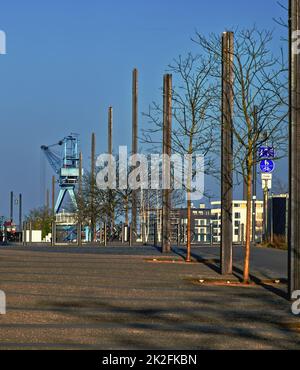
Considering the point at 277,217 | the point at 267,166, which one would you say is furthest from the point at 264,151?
the point at 277,217

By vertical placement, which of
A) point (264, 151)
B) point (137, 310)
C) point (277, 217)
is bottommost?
point (137, 310)

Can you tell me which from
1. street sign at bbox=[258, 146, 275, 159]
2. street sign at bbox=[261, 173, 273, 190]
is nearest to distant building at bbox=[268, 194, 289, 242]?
street sign at bbox=[261, 173, 273, 190]

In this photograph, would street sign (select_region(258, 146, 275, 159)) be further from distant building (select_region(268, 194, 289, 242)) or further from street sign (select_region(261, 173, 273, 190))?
distant building (select_region(268, 194, 289, 242))

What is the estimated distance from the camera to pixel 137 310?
15.9 metres

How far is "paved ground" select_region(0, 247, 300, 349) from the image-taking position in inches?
491

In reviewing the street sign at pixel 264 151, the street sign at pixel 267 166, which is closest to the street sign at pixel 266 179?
the street sign at pixel 267 166

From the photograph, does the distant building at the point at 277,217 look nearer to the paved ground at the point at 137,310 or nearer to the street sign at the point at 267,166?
the street sign at the point at 267,166

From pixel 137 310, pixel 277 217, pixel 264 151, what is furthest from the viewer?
pixel 277 217

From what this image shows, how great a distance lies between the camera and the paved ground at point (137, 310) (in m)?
12.5

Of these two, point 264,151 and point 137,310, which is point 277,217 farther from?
point 137,310

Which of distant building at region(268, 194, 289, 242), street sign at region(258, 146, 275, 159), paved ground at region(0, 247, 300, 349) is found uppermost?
street sign at region(258, 146, 275, 159)

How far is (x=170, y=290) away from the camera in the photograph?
19453mm
